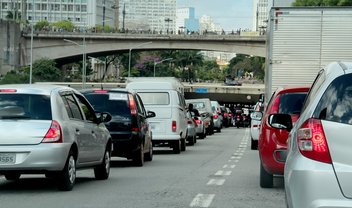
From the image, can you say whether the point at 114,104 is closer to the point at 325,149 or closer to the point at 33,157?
the point at 33,157

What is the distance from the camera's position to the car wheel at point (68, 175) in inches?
477

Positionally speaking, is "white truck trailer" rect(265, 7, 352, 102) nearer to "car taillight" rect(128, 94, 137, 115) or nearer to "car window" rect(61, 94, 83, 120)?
"car taillight" rect(128, 94, 137, 115)

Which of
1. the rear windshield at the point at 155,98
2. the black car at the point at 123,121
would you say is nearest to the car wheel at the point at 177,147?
the rear windshield at the point at 155,98

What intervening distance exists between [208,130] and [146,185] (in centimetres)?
2996

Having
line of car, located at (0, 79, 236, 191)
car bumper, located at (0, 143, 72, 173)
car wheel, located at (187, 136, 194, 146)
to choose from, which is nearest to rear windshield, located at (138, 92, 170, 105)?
car wheel, located at (187, 136, 194, 146)

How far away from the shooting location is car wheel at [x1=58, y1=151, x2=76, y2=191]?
12117 mm

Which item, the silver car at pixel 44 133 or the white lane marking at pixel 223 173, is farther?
the white lane marking at pixel 223 173

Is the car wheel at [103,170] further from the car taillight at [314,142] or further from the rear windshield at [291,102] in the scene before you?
the car taillight at [314,142]

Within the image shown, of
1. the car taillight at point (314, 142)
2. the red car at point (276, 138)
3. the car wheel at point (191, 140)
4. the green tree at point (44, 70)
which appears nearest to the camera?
the car taillight at point (314, 142)

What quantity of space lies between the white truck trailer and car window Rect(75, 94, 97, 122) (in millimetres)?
8112

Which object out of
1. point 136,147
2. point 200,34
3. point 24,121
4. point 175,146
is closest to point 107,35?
point 200,34

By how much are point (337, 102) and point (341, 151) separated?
43cm

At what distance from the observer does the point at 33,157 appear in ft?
38.4

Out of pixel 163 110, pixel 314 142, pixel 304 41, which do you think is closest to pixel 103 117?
pixel 304 41
